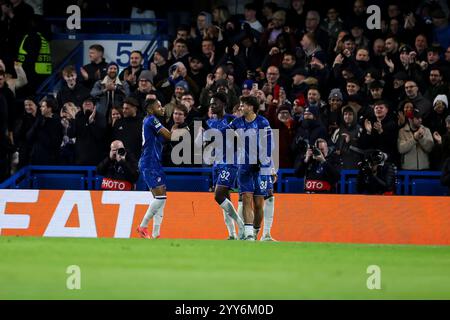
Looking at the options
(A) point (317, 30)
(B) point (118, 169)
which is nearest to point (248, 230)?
(B) point (118, 169)

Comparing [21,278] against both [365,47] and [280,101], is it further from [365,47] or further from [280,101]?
[365,47]

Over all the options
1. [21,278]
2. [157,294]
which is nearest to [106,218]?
[21,278]

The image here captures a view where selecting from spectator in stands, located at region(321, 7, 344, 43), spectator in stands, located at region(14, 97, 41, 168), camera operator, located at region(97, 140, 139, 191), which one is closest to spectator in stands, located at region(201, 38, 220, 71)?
spectator in stands, located at region(321, 7, 344, 43)

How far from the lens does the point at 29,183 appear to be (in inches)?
832

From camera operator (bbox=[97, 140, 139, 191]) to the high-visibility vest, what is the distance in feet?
13.5

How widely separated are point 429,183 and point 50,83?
28.1 ft

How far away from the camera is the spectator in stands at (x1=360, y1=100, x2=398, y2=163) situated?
65.5 ft

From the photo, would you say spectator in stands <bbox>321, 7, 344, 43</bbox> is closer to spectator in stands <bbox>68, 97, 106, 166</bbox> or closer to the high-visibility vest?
spectator in stands <bbox>68, 97, 106, 166</bbox>

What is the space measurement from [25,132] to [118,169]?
88.9 inches

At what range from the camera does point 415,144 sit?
20156 millimetres

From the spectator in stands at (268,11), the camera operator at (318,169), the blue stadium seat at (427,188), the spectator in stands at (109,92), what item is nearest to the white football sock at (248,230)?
→ the camera operator at (318,169)

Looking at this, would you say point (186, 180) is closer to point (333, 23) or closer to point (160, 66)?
point (160, 66)
